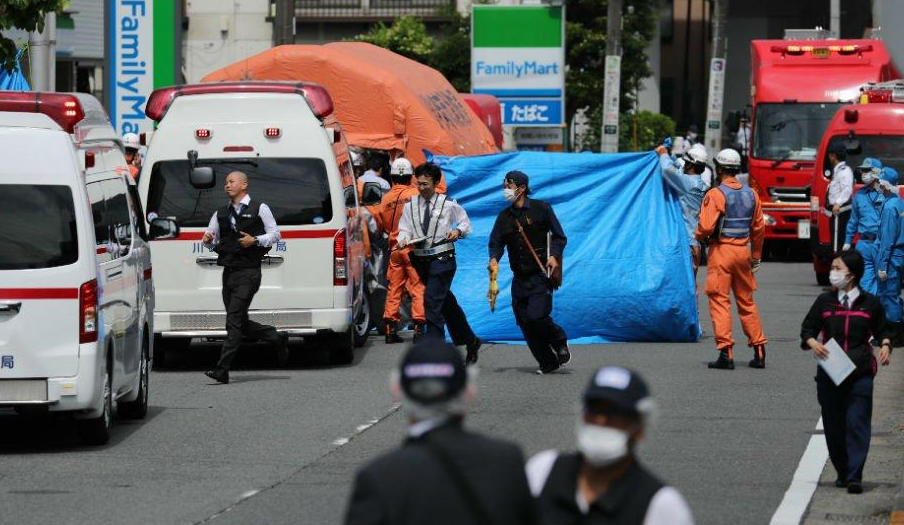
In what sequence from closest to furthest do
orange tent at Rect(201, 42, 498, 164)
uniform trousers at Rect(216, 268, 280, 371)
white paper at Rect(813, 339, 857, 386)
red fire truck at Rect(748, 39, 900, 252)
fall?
1. white paper at Rect(813, 339, 857, 386)
2. uniform trousers at Rect(216, 268, 280, 371)
3. orange tent at Rect(201, 42, 498, 164)
4. red fire truck at Rect(748, 39, 900, 252)

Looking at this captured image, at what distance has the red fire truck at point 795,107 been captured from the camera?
99.3 ft

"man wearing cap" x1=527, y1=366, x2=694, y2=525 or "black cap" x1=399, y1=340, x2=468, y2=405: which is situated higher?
"black cap" x1=399, y1=340, x2=468, y2=405

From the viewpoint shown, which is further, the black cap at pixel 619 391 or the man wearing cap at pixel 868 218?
the man wearing cap at pixel 868 218

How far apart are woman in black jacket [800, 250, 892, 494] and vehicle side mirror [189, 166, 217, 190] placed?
6688 millimetres

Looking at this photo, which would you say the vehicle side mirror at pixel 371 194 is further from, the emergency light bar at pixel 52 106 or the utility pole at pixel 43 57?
the emergency light bar at pixel 52 106

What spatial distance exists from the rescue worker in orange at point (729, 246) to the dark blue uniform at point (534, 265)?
135 centimetres

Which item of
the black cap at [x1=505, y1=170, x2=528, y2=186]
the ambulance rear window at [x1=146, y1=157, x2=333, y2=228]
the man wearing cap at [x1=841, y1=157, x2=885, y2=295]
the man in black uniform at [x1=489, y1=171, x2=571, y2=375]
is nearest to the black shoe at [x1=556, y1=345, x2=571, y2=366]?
the man in black uniform at [x1=489, y1=171, x2=571, y2=375]

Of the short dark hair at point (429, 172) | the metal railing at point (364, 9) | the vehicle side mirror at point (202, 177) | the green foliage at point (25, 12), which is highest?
the metal railing at point (364, 9)

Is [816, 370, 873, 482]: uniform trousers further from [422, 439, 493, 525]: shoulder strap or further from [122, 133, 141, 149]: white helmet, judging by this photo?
[122, 133, 141, 149]: white helmet

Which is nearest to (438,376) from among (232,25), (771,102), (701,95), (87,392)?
(87,392)

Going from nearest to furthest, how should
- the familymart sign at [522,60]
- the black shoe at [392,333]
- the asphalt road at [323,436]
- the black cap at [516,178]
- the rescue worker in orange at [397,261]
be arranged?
the asphalt road at [323,436] → the black cap at [516,178] → the rescue worker in orange at [397,261] → the black shoe at [392,333] → the familymart sign at [522,60]

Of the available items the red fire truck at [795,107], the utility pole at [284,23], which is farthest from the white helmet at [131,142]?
the red fire truck at [795,107]

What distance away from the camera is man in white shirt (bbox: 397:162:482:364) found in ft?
49.9

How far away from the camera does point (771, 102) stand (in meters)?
30.8
